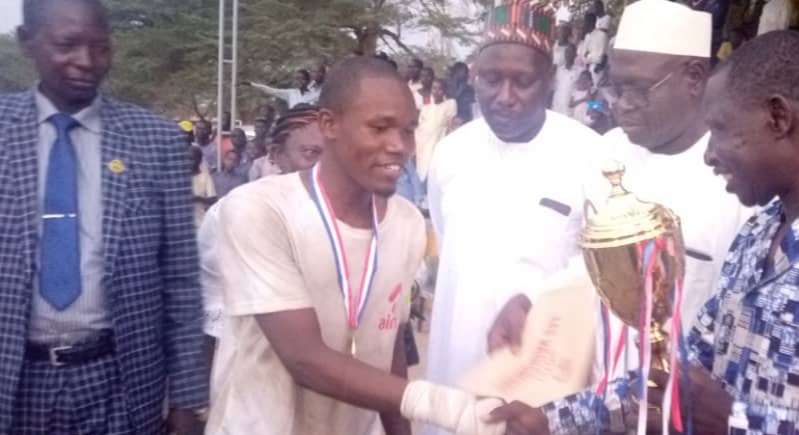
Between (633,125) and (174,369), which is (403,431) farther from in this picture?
(633,125)

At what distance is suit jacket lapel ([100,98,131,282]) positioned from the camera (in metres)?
2.63

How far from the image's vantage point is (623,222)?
2.01 m

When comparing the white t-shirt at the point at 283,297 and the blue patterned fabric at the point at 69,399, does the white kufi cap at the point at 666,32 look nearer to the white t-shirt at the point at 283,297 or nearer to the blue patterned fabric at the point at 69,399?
the white t-shirt at the point at 283,297

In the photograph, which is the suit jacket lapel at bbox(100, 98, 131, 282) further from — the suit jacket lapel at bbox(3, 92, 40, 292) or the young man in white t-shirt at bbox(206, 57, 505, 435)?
the young man in white t-shirt at bbox(206, 57, 505, 435)

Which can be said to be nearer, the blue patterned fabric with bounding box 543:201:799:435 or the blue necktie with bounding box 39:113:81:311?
the blue patterned fabric with bounding box 543:201:799:435

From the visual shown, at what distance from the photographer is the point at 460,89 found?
44.0 ft

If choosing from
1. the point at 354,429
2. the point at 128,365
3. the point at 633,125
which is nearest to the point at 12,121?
the point at 128,365

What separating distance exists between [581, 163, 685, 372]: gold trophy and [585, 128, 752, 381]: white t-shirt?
0.81 metres

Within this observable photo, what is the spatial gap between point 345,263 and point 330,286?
70mm

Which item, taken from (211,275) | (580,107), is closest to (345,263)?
(211,275)

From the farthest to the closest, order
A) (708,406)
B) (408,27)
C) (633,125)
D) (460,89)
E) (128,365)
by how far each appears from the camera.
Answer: (408,27)
(460,89)
(633,125)
(128,365)
(708,406)

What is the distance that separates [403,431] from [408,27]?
23.2m

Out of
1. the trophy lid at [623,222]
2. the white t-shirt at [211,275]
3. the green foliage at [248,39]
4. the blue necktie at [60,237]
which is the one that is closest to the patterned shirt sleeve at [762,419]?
the trophy lid at [623,222]

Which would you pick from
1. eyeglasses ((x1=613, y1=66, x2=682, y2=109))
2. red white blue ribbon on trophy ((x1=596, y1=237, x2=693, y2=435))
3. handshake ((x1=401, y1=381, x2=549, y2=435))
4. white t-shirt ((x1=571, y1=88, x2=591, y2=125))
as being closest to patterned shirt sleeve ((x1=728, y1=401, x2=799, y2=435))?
red white blue ribbon on trophy ((x1=596, y1=237, x2=693, y2=435))
